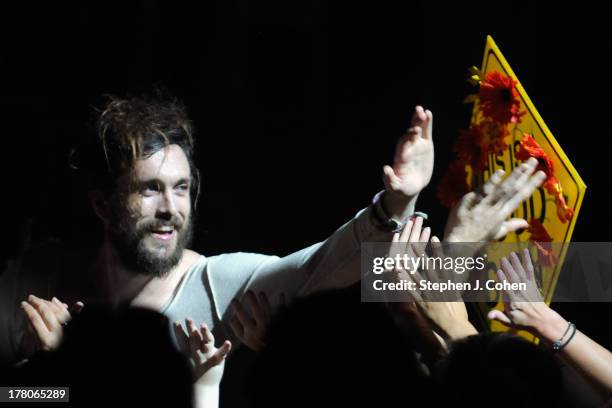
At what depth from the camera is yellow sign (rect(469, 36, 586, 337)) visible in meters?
2.71

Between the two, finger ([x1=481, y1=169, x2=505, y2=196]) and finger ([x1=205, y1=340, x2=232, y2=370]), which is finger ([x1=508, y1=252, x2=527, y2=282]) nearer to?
finger ([x1=481, y1=169, x2=505, y2=196])

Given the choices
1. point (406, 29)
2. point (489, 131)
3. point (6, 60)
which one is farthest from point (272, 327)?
point (6, 60)

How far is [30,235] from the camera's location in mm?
3611

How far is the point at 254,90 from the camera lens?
3.64 metres

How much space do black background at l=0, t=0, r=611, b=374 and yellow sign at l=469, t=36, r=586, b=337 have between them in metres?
0.56

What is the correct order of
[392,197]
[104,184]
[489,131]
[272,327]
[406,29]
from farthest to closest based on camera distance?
[406,29]
[104,184]
[489,131]
[392,197]
[272,327]

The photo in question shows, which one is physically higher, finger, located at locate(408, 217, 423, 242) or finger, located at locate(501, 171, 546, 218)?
finger, located at locate(501, 171, 546, 218)

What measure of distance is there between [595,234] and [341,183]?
993 millimetres

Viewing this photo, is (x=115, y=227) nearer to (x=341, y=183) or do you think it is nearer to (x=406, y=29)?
(x=341, y=183)

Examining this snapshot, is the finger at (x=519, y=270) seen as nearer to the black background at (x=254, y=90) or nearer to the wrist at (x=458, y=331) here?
the wrist at (x=458, y=331)

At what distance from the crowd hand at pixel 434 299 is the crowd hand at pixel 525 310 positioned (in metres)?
0.11

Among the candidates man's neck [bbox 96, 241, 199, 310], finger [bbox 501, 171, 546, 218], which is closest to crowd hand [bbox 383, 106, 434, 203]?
finger [bbox 501, 171, 546, 218]

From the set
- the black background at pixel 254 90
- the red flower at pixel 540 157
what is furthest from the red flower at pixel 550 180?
the black background at pixel 254 90
